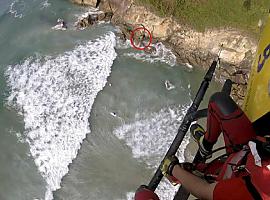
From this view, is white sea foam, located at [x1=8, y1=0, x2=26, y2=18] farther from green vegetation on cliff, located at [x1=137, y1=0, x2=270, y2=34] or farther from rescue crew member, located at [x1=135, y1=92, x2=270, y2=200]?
rescue crew member, located at [x1=135, y1=92, x2=270, y2=200]

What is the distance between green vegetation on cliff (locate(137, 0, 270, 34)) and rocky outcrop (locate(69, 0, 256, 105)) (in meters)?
0.22

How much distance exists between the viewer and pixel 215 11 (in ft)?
42.1

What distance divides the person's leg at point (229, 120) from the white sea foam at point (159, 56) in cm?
874

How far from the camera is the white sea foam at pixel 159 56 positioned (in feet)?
43.3

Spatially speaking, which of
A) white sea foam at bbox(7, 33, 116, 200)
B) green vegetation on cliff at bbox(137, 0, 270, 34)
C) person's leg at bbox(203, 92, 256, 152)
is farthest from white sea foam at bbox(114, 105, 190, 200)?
person's leg at bbox(203, 92, 256, 152)

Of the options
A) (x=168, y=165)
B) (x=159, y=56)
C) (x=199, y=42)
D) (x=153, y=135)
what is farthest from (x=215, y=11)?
(x=168, y=165)

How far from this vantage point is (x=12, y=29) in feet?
47.4

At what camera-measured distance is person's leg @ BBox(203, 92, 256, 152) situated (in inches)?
160

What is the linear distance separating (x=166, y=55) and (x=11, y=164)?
6.04 m

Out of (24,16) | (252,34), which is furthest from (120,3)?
(252,34)

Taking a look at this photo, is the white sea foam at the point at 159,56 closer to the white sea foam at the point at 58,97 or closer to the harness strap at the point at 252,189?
the white sea foam at the point at 58,97

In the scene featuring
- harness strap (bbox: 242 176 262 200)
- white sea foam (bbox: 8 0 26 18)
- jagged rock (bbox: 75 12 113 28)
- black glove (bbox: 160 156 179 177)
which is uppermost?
harness strap (bbox: 242 176 262 200)

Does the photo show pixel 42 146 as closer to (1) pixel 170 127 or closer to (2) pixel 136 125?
(2) pixel 136 125

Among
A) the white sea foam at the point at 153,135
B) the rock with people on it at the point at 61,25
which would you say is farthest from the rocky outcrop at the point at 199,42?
the white sea foam at the point at 153,135
